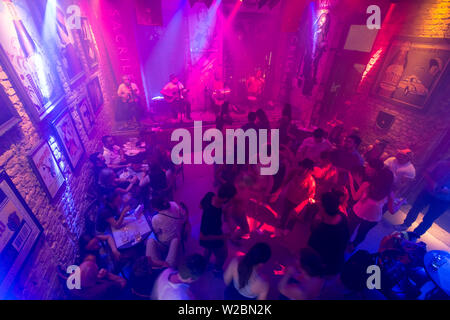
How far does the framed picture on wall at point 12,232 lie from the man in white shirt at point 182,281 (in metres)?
1.44

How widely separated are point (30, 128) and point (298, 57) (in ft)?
28.4

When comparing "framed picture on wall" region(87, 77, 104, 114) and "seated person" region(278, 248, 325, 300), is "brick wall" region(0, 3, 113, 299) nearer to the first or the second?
"framed picture on wall" region(87, 77, 104, 114)

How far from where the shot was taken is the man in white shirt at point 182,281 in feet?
7.09

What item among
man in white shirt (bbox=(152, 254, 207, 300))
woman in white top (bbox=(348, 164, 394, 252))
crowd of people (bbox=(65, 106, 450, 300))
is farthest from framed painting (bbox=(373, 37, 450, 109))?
man in white shirt (bbox=(152, 254, 207, 300))

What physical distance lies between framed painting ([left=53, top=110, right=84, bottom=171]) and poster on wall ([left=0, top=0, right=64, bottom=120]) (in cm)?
32

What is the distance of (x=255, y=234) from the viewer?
396 cm

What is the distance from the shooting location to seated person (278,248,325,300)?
2211 mm

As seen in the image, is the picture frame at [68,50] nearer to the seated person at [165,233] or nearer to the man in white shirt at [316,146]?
the seated person at [165,233]

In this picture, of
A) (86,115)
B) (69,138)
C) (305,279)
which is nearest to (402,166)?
(305,279)

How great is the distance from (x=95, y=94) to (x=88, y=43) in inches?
53.6

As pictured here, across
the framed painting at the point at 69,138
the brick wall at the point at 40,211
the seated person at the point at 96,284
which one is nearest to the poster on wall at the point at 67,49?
the brick wall at the point at 40,211
